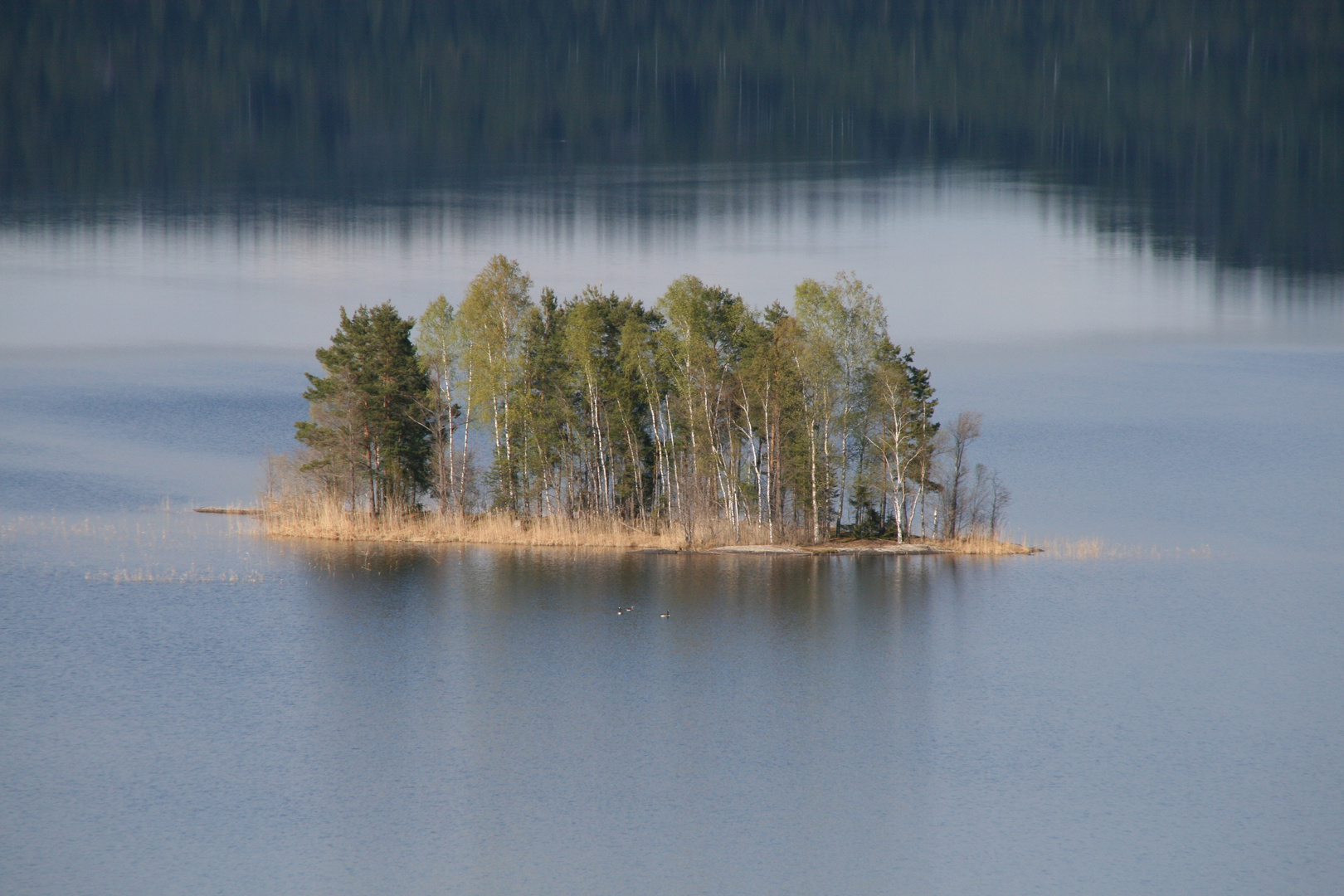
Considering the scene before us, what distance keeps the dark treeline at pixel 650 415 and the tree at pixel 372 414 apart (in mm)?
67

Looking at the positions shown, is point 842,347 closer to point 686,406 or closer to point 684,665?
point 686,406

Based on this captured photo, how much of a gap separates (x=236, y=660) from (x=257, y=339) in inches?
2985

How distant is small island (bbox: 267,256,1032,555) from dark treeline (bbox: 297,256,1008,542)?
8 centimetres

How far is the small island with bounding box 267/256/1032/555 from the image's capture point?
173ft

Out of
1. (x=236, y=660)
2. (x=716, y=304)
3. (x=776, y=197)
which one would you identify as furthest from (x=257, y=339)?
(x=236, y=660)

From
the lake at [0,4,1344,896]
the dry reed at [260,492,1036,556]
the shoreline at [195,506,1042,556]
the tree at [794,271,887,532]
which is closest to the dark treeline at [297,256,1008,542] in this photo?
the tree at [794,271,887,532]

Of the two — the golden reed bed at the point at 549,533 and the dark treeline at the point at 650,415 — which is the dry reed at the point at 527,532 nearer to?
the golden reed bed at the point at 549,533

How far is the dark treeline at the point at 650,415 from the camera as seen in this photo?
173 feet

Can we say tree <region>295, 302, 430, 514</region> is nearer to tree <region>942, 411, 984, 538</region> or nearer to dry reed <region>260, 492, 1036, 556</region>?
dry reed <region>260, 492, 1036, 556</region>

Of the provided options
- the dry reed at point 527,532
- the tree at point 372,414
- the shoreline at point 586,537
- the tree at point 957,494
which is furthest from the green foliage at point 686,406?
the tree at point 957,494

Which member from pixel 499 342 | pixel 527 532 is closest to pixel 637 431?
pixel 527 532

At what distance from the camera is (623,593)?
4878 centimetres

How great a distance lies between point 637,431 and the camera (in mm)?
55406

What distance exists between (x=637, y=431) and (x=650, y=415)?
104 cm
